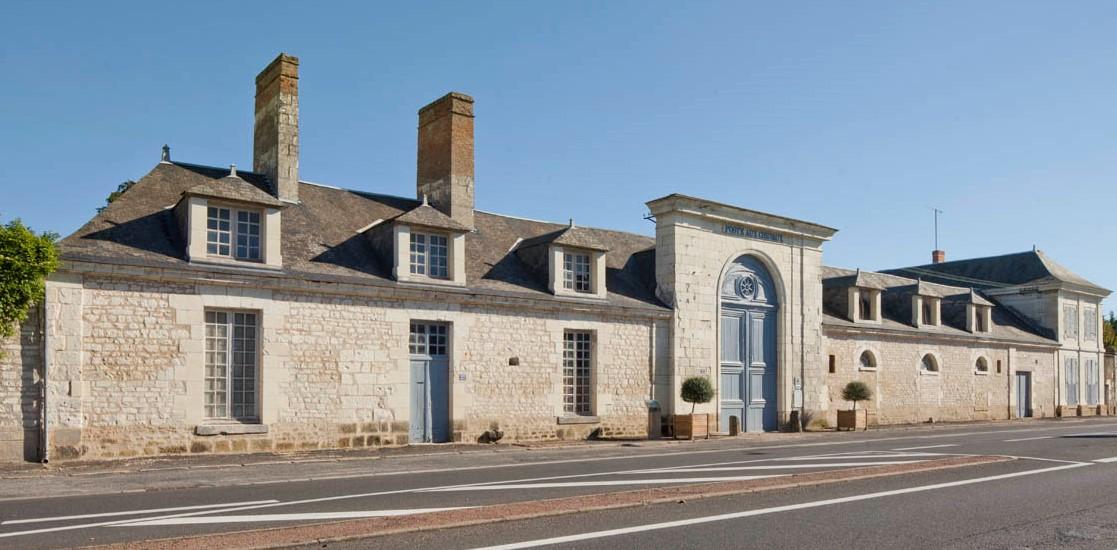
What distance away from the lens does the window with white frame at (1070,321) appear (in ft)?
136

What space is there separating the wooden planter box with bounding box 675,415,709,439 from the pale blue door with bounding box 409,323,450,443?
6642 millimetres

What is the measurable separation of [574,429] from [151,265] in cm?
1071

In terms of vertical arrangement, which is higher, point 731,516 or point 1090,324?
point 1090,324

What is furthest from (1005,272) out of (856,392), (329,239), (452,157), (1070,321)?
(329,239)

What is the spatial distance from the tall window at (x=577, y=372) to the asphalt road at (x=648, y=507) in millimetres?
5828

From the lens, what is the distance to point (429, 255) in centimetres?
2012

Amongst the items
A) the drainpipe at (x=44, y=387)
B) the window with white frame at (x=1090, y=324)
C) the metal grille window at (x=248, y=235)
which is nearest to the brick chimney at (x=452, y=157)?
the metal grille window at (x=248, y=235)

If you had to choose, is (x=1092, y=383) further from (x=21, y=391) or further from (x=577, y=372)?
(x=21, y=391)

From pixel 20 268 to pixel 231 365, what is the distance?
4.16 metres

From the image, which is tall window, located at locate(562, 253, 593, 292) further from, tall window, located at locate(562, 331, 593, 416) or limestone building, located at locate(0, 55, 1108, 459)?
tall window, located at locate(562, 331, 593, 416)

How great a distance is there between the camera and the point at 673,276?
24375 millimetres

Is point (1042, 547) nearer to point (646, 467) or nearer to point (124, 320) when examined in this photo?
point (646, 467)

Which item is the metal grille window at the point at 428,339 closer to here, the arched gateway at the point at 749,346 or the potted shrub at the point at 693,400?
the potted shrub at the point at 693,400

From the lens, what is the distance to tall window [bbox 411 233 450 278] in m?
19.9
